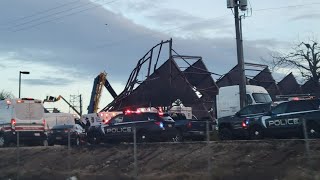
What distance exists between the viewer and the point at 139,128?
926 inches

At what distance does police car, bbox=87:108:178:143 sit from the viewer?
23.5 m

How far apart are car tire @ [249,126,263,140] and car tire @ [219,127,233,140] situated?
1.48 m

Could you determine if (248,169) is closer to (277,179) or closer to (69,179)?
(277,179)

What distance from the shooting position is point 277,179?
488 inches

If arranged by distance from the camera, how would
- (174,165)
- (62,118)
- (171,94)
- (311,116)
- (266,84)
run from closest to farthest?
(174,165) < (311,116) < (62,118) < (171,94) < (266,84)

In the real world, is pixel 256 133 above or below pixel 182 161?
above

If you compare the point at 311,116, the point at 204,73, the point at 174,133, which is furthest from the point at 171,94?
the point at 311,116

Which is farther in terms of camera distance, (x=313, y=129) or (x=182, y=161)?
(x=313, y=129)

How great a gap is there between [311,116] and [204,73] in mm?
32162

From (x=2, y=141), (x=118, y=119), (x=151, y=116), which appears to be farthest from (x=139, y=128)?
(x=2, y=141)

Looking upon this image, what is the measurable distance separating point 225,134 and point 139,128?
13.9 ft

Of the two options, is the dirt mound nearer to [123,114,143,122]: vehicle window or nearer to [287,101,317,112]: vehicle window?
[123,114,143,122]: vehicle window

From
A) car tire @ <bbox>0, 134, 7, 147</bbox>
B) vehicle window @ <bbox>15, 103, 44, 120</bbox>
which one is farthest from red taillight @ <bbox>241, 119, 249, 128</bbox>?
car tire @ <bbox>0, 134, 7, 147</bbox>

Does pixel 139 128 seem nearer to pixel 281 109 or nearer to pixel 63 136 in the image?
pixel 281 109
